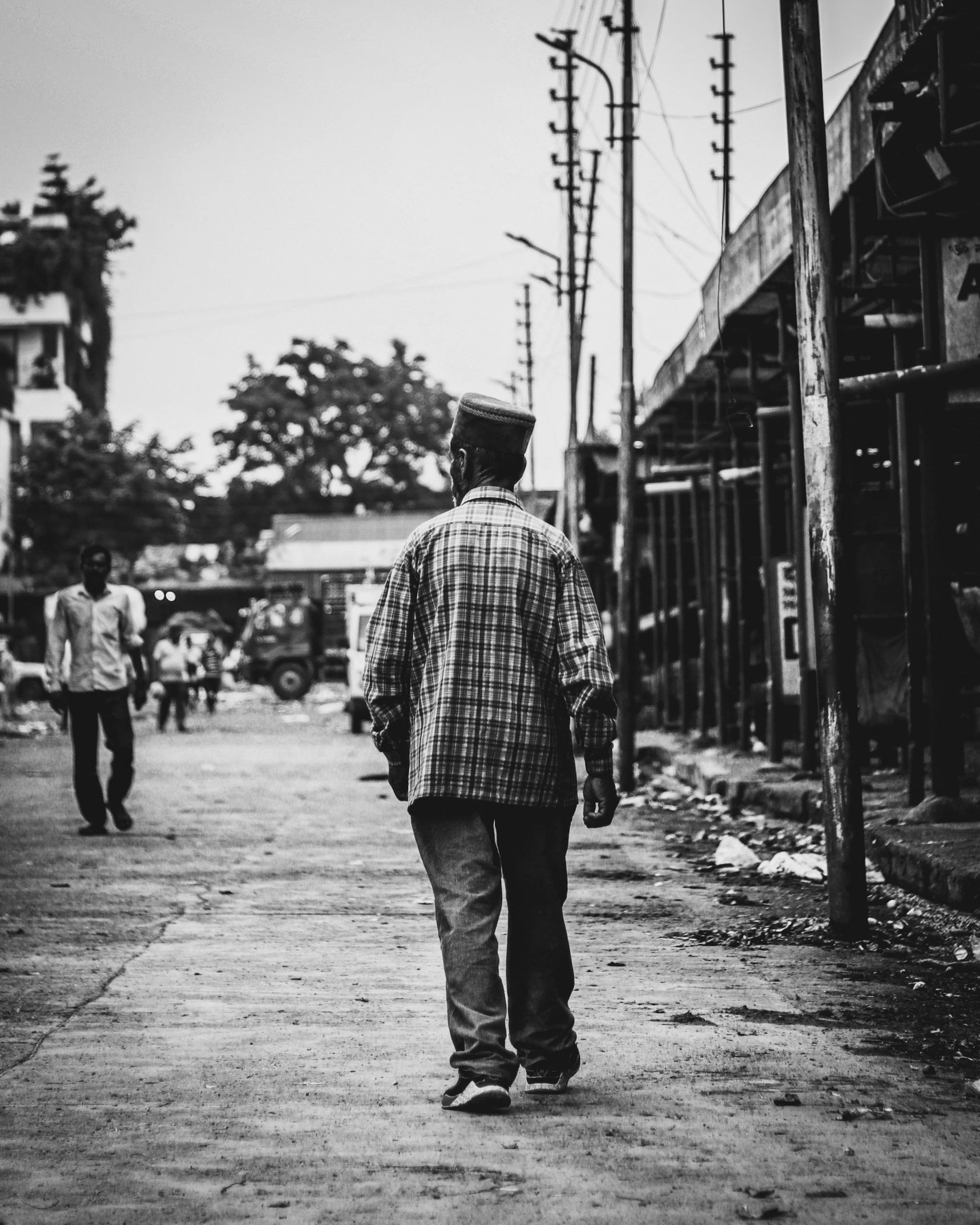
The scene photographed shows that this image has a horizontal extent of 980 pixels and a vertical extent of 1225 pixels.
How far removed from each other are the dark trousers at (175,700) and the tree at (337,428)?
39335 mm

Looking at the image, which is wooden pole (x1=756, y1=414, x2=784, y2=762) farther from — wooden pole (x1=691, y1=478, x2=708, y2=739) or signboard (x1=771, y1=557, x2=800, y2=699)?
wooden pole (x1=691, y1=478, x2=708, y2=739)

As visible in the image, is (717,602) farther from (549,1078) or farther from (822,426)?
(549,1078)

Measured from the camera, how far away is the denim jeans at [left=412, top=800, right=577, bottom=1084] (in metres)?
4.22

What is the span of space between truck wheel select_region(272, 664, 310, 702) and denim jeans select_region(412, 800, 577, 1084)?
128ft

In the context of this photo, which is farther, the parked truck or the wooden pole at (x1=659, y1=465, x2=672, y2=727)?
the parked truck

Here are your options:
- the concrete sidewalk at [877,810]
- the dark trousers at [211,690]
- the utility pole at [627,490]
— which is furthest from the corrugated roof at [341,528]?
the utility pole at [627,490]

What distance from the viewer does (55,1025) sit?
5277 millimetres

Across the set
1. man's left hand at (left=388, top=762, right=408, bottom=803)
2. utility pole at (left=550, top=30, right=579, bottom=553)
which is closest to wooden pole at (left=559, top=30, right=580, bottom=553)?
utility pole at (left=550, top=30, right=579, bottom=553)

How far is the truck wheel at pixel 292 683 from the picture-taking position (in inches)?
1702

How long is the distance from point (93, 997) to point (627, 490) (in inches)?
470

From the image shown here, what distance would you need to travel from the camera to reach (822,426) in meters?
7.32

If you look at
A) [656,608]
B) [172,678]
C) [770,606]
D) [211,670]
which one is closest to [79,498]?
[211,670]

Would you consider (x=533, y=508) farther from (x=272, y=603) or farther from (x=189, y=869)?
(x=189, y=869)

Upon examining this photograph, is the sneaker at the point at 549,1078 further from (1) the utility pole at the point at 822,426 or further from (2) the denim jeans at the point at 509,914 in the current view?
(1) the utility pole at the point at 822,426
